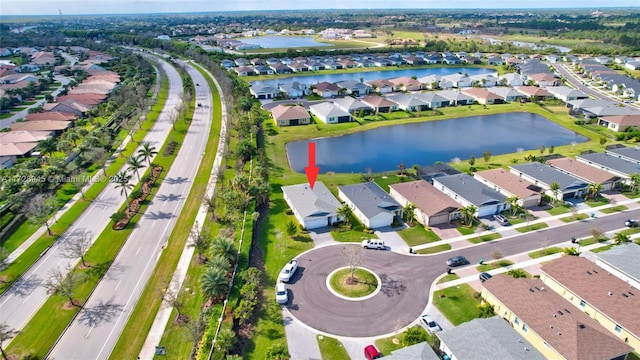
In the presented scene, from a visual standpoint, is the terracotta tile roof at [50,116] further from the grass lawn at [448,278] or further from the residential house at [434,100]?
the grass lawn at [448,278]

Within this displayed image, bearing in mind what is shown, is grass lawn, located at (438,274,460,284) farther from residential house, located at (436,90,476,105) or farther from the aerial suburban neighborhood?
Answer: residential house, located at (436,90,476,105)

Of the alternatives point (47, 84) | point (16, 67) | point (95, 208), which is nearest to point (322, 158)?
point (95, 208)

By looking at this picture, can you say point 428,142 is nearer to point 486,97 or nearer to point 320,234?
point 486,97

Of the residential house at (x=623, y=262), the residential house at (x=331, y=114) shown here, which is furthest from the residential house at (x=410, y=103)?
the residential house at (x=623, y=262)

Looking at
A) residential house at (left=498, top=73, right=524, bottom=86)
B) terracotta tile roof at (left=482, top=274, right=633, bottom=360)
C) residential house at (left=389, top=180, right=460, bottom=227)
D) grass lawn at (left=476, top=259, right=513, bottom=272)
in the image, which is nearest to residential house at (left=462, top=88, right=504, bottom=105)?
residential house at (left=498, top=73, right=524, bottom=86)

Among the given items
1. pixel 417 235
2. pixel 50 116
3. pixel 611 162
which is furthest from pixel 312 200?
pixel 50 116

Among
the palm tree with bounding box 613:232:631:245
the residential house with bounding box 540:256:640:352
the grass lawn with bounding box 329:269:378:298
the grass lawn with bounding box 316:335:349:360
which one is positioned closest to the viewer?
the grass lawn with bounding box 316:335:349:360

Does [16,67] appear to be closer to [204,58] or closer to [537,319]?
[204,58]
